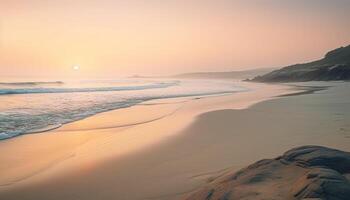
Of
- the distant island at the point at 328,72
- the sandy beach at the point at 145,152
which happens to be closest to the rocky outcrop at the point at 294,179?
the sandy beach at the point at 145,152

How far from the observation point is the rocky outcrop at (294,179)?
3128 mm

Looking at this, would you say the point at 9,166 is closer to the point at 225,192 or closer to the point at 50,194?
the point at 50,194

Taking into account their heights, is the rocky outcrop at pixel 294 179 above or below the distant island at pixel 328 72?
below

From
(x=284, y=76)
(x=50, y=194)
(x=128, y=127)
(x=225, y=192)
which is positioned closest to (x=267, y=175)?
(x=225, y=192)

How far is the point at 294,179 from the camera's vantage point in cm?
377

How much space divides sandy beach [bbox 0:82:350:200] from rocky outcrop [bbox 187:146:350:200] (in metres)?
1.13

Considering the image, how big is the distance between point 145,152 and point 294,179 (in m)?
4.55

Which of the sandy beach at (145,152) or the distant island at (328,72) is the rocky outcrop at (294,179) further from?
the distant island at (328,72)

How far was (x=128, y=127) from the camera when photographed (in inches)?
458

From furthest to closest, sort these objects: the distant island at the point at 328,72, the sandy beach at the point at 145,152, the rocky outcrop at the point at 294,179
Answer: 1. the distant island at the point at 328,72
2. the sandy beach at the point at 145,152
3. the rocky outcrop at the point at 294,179

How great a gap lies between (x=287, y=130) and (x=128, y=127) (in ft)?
17.7

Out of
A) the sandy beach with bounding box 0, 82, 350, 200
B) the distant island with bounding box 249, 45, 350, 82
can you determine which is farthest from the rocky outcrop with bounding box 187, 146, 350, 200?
the distant island with bounding box 249, 45, 350, 82

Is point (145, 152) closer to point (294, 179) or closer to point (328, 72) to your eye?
point (294, 179)

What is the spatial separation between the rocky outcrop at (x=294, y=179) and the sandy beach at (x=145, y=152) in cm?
113
